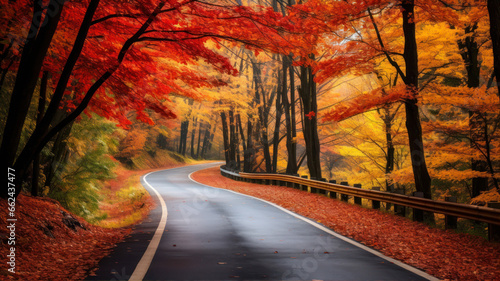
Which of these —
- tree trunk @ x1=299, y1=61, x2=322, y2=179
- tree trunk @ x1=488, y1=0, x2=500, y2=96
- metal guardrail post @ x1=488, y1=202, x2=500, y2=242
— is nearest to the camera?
tree trunk @ x1=488, y1=0, x2=500, y2=96

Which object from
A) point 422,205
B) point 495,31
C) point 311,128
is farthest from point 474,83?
point 495,31

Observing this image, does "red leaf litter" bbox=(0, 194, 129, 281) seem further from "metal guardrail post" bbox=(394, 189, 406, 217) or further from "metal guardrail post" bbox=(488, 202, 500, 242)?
"metal guardrail post" bbox=(394, 189, 406, 217)

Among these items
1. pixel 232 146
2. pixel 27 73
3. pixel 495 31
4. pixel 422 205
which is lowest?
pixel 422 205

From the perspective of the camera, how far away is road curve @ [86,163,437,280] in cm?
557

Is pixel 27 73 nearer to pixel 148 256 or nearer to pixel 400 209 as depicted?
pixel 148 256

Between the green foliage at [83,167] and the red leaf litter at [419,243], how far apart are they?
792cm

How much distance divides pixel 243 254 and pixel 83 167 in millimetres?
10801

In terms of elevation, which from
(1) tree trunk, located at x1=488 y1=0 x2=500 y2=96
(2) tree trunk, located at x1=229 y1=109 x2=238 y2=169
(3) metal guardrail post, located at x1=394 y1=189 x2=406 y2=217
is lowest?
(3) metal guardrail post, located at x1=394 y1=189 x2=406 y2=217

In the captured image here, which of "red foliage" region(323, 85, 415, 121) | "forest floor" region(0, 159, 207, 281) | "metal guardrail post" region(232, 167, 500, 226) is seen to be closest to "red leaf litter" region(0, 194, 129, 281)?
"forest floor" region(0, 159, 207, 281)

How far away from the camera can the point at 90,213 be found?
16.1 metres

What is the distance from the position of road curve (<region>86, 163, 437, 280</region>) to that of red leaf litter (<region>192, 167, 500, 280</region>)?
0.44 meters

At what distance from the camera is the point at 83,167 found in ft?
51.2

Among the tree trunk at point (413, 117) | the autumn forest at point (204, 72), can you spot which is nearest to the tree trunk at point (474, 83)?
the autumn forest at point (204, 72)

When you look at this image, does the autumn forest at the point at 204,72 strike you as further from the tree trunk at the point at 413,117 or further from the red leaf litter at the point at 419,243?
the red leaf litter at the point at 419,243
